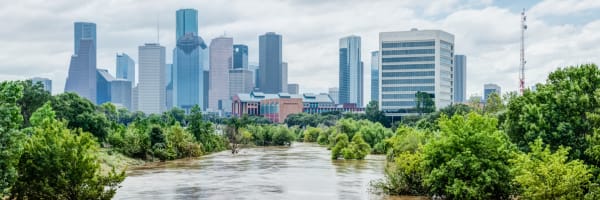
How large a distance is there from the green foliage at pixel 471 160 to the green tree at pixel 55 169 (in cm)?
1917

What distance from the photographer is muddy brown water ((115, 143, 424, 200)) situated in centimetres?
4847

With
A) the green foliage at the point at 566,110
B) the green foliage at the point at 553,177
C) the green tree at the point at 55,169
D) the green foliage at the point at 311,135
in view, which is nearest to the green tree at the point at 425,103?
the green foliage at the point at 311,135

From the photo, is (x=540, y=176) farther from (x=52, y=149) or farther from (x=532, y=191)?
(x=52, y=149)

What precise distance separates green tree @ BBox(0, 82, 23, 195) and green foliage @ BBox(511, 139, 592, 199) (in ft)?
80.0

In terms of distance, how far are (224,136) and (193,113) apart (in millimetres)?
17310

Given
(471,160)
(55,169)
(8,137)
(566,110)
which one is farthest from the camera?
(471,160)

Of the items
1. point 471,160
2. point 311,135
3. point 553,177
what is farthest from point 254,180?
point 311,135

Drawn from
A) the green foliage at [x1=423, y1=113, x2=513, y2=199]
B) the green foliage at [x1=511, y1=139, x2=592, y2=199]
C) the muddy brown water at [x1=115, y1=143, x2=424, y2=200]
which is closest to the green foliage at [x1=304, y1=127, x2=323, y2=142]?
the muddy brown water at [x1=115, y1=143, x2=424, y2=200]

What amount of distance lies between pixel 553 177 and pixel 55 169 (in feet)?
83.7

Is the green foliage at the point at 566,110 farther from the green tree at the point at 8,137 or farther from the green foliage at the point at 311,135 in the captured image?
the green foliage at the point at 311,135

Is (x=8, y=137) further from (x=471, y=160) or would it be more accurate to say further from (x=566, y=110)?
(x=566, y=110)

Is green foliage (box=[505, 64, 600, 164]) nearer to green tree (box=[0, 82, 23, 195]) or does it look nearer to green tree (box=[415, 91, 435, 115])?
green tree (box=[0, 82, 23, 195])

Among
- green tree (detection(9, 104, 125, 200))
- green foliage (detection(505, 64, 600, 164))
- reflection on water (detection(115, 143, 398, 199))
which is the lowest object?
reflection on water (detection(115, 143, 398, 199))

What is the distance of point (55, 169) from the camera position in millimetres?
37562
